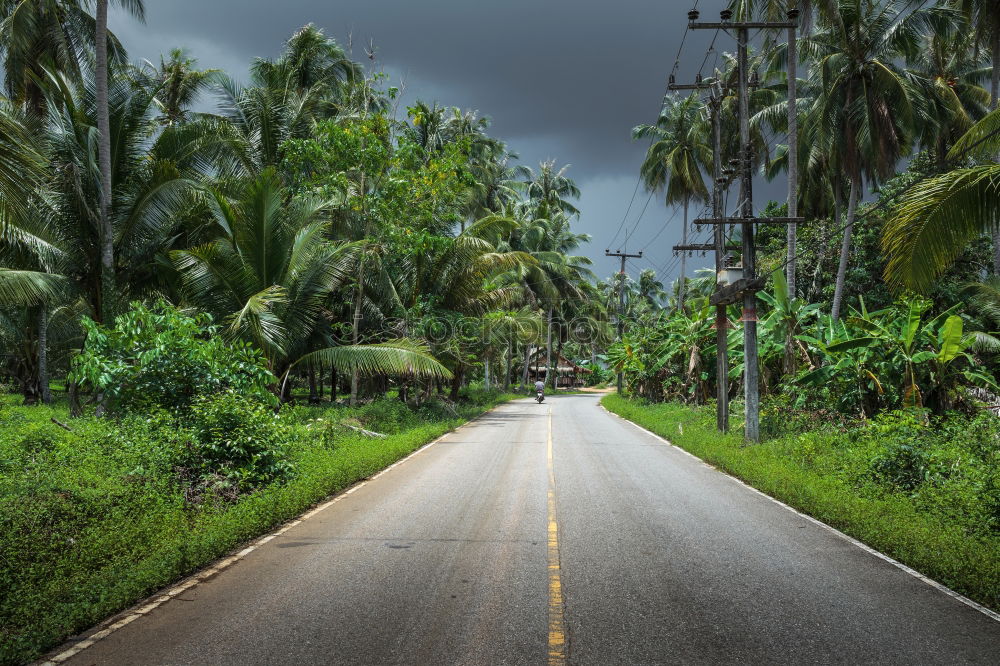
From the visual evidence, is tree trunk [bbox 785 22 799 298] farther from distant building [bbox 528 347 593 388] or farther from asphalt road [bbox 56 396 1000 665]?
distant building [bbox 528 347 593 388]

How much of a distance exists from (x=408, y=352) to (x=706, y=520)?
8962 millimetres

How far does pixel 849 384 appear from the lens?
13.2m

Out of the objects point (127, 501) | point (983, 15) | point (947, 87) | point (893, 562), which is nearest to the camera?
point (893, 562)

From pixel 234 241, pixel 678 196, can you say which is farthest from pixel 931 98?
pixel 234 241

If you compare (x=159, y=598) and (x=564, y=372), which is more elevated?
(x=564, y=372)

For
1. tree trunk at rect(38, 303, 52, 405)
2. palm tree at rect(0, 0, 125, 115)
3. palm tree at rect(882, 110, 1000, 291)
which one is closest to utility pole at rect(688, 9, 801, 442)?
palm tree at rect(882, 110, 1000, 291)

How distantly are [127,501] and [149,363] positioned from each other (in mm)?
3546

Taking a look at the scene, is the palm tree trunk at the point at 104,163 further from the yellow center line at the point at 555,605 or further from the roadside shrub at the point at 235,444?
the yellow center line at the point at 555,605

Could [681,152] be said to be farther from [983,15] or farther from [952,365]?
[952,365]

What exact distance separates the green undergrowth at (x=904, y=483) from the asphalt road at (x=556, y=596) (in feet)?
1.12

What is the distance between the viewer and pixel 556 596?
4.94 m

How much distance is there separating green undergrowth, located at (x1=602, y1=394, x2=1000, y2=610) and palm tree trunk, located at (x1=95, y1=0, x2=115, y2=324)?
13.3 metres

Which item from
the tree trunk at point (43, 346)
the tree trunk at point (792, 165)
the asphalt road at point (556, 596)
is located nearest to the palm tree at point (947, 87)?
the tree trunk at point (792, 165)

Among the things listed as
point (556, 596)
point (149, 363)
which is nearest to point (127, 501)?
point (149, 363)
